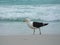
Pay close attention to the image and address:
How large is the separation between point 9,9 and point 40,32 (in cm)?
38

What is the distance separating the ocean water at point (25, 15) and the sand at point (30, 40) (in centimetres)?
4

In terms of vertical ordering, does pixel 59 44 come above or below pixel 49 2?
below

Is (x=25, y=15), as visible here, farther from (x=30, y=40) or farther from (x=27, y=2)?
(x=30, y=40)

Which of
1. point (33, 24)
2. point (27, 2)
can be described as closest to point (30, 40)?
point (33, 24)

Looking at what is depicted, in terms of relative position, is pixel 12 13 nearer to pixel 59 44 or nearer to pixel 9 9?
pixel 9 9

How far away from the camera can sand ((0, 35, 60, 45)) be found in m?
6.39

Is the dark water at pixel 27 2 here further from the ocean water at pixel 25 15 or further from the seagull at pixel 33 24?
the seagull at pixel 33 24

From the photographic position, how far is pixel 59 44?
6.37m

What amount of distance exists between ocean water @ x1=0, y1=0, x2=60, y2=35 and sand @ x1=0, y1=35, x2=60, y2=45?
0.13ft

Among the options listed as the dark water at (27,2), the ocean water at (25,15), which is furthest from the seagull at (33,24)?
the dark water at (27,2)

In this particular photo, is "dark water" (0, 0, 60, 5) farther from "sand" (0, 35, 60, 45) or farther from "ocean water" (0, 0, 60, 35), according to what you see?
"sand" (0, 35, 60, 45)

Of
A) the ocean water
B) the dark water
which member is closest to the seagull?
the ocean water

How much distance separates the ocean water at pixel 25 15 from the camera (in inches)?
252

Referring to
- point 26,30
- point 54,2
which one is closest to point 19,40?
point 26,30
